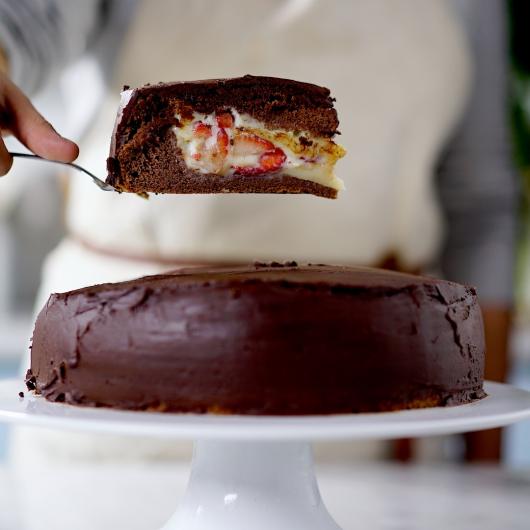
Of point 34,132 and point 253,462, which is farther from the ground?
point 34,132

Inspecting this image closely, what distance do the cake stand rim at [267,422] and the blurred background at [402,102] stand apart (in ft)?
2.08

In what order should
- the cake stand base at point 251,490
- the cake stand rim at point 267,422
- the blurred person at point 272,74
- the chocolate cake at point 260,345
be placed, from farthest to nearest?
the blurred person at point 272,74, the cake stand base at point 251,490, the chocolate cake at point 260,345, the cake stand rim at point 267,422

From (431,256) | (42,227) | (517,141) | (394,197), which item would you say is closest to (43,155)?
(394,197)

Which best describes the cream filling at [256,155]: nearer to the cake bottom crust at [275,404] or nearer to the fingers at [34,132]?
the fingers at [34,132]

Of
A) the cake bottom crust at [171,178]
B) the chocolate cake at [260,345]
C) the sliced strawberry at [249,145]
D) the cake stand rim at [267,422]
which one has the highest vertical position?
the sliced strawberry at [249,145]

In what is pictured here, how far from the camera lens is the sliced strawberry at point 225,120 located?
3.20 feet

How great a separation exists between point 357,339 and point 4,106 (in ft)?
1.39

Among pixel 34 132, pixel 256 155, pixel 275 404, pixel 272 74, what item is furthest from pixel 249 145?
pixel 272 74

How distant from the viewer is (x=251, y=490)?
904 mm

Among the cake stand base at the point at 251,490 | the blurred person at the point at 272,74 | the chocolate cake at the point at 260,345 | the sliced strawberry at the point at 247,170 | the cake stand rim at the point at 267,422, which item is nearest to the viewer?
the cake stand rim at the point at 267,422

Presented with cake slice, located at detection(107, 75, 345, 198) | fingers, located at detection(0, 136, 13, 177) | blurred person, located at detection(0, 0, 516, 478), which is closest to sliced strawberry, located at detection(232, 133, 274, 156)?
cake slice, located at detection(107, 75, 345, 198)

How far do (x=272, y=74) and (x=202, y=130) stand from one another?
487 millimetres

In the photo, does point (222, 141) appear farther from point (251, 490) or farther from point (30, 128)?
point (251, 490)

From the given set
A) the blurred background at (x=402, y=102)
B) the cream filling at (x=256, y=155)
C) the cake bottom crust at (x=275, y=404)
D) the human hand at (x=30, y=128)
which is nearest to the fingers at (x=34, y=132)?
the human hand at (x=30, y=128)
